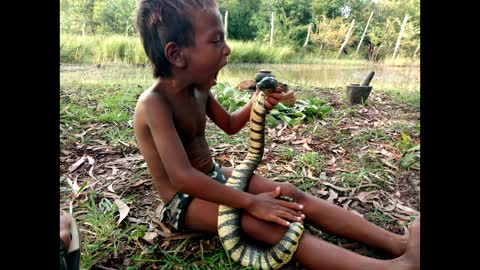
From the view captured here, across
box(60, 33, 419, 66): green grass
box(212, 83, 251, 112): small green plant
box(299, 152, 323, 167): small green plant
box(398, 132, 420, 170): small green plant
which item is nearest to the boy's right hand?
box(299, 152, 323, 167): small green plant

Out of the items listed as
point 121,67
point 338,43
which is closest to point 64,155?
point 121,67

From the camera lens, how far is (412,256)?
136 cm

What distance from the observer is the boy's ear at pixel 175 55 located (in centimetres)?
149

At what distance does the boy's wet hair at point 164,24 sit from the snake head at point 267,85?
1.06 feet

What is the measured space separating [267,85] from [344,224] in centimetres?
67

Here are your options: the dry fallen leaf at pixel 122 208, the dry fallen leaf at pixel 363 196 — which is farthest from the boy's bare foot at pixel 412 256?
the dry fallen leaf at pixel 122 208

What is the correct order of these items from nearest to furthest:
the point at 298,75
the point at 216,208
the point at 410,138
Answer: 1. the point at 216,208
2. the point at 410,138
3. the point at 298,75

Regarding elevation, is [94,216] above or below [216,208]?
below

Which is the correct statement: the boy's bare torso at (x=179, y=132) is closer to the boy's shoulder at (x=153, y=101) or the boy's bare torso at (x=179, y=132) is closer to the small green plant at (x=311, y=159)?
the boy's shoulder at (x=153, y=101)

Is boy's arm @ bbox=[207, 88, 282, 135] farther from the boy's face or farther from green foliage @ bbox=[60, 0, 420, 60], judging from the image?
green foliage @ bbox=[60, 0, 420, 60]
